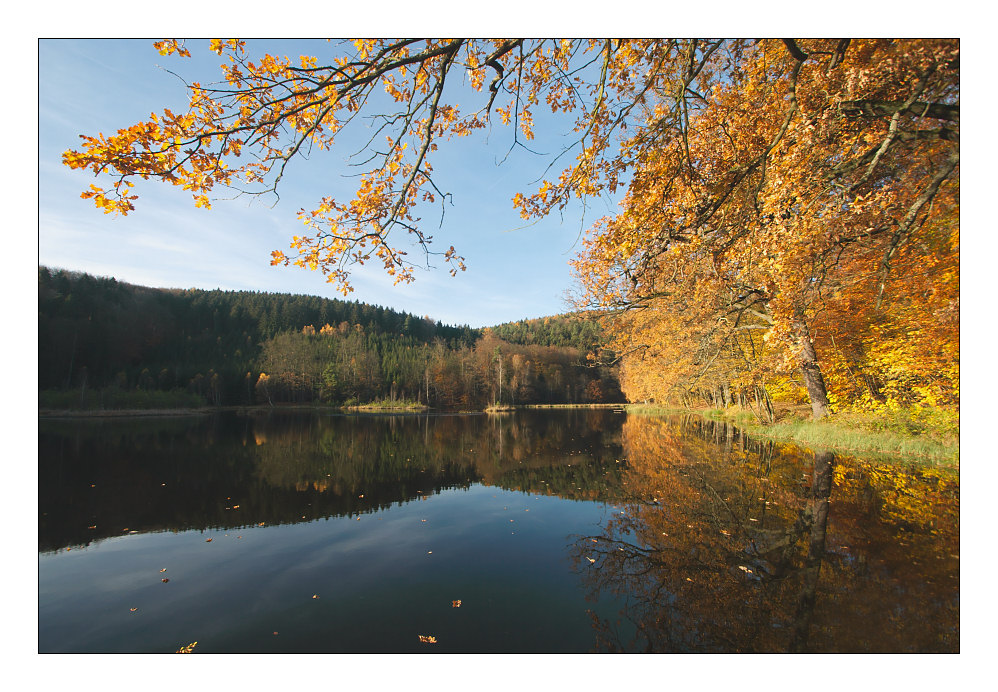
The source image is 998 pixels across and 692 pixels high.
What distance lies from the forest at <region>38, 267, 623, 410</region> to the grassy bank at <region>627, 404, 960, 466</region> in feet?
69.9

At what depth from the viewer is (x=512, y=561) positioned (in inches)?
168

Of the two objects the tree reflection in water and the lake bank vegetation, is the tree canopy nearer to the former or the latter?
the lake bank vegetation

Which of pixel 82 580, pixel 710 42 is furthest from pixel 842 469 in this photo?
pixel 82 580

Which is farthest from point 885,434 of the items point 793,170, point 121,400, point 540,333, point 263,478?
point 540,333

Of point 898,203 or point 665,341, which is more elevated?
point 898,203

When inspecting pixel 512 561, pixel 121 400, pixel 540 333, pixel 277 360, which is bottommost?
pixel 121 400

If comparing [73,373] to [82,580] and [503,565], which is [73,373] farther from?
[503,565]

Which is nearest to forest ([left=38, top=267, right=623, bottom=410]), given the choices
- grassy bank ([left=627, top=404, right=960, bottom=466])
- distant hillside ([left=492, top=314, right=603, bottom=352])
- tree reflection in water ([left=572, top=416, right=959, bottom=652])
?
distant hillside ([left=492, top=314, right=603, bottom=352])

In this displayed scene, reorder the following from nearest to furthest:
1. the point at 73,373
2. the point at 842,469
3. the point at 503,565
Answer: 1. the point at 503,565
2. the point at 842,469
3. the point at 73,373

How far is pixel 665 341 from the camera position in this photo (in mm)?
12406

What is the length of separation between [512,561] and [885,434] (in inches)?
405

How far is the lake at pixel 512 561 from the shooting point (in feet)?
9.41

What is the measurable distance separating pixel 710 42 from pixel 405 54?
2.95m

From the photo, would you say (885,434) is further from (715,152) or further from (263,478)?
(263,478)
